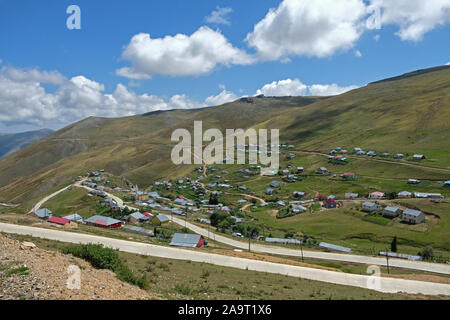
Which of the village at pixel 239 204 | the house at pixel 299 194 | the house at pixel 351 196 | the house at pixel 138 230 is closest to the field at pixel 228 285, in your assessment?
the village at pixel 239 204

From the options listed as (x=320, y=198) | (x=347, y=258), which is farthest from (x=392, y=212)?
(x=347, y=258)

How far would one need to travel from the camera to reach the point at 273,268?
27281 mm

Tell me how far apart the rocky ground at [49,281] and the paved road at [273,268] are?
42.2ft

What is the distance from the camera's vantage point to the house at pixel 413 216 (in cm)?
6725

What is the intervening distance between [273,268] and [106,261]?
16.8 m

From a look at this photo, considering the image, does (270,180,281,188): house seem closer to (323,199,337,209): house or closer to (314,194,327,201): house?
(314,194,327,201): house

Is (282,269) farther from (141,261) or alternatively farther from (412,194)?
(412,194)

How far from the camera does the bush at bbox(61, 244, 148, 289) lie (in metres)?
15.2

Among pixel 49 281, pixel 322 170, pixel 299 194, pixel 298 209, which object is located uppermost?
pixel 49 281

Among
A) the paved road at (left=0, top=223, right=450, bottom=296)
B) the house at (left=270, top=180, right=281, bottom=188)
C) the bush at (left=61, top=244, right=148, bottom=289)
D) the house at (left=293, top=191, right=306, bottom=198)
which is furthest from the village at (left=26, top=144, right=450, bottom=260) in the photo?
the bush at (left=61, top=244, right=148, bottom=289)

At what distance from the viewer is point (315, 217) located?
79812mm

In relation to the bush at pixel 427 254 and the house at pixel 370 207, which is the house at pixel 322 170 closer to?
the house at pixel 370 207

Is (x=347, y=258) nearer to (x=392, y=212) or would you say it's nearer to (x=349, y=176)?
(x=392, y=212)
